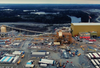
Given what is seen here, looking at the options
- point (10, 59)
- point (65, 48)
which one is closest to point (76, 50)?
point (65, 48)

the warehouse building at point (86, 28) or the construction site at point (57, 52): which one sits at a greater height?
the warehouse building at point (86, 28)

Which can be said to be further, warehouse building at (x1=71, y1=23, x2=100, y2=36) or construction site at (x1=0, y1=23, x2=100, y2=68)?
warehouse building at (x1=71, y1=23, x2=100, y2=36)

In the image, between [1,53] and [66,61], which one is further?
[1,53]

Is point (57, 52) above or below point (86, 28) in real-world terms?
below

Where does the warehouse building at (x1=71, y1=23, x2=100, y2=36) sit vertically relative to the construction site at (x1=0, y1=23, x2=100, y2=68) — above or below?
above

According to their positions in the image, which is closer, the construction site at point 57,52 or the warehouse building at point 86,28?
the construction site at point 57,52

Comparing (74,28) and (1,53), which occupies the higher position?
(74,28)

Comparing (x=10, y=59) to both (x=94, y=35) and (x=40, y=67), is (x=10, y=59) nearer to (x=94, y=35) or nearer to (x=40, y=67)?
(x=40, y=67)

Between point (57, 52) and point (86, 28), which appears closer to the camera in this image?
point (57, 52)
